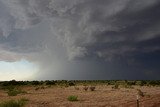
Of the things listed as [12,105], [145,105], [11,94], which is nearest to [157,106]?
[145,105]

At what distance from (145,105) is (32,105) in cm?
1148

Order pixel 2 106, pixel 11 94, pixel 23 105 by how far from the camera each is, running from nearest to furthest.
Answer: pixel 2 106, pixel 23 105, pixel 11 94

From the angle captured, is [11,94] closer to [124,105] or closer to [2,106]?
[2,106]

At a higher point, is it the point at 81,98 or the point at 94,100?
the point at 81,98

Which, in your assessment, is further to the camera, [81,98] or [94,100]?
[81,98]

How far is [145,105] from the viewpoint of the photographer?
93.2 ft

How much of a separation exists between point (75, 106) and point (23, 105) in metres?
5.24

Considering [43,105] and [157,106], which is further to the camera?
[43,105]

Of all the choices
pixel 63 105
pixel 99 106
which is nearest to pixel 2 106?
pixel 63 105

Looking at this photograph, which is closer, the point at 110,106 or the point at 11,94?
the point at 110,106

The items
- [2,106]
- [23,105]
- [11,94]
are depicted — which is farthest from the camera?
[11,94]

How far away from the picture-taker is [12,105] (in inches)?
1114

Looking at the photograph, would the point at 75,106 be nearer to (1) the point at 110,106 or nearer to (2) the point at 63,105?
(2) the point at 63,105

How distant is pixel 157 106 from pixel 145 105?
3.80 ft
